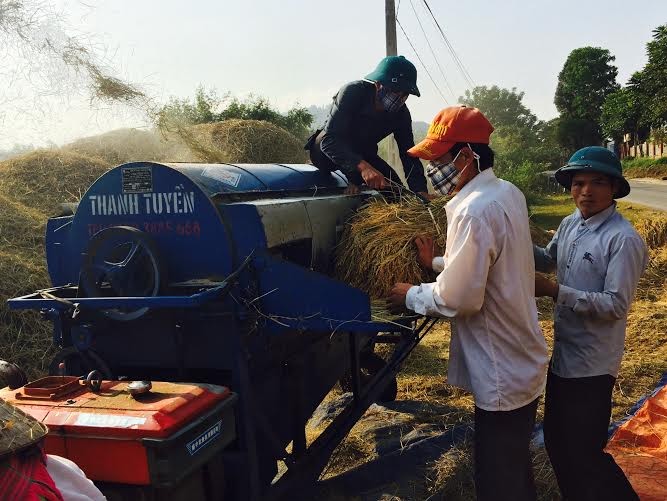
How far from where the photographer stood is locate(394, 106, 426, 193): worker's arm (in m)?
4.46

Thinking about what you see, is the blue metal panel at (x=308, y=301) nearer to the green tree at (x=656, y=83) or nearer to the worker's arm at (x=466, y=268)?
the worker's arm at (x=466, y=268)

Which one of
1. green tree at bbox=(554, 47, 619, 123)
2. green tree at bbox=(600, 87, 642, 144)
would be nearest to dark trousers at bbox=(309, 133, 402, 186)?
green tree at bbox=(600, 87, 642, 144)

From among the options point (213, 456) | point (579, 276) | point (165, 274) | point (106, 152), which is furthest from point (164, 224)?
point (106, 152)

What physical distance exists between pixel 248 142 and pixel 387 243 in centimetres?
834

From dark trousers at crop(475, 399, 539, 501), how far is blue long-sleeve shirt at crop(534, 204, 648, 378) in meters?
0.55

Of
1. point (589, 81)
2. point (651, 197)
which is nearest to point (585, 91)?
point (589, 81)

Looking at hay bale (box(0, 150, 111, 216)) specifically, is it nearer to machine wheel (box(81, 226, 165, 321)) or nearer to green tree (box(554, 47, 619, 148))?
machine wheel (box(81, 226, 165, 321))

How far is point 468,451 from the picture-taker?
419cm

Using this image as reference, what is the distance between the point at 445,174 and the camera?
2711 millimetres

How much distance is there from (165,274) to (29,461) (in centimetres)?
127

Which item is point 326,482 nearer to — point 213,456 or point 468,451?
point 468,451

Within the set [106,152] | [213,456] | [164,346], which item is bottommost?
[213,456]

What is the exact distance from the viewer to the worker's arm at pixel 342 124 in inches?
162

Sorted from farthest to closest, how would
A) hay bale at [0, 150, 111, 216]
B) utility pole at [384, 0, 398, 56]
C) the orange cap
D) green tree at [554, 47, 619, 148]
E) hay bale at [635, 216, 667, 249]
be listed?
green tree at [554, 47, 619, 148] → utility pole at [384, 0, 398, 56] → hay bale at [635, 216, 667, 249] → hay bale at [0, 150, 111, 216] → the orange cap
